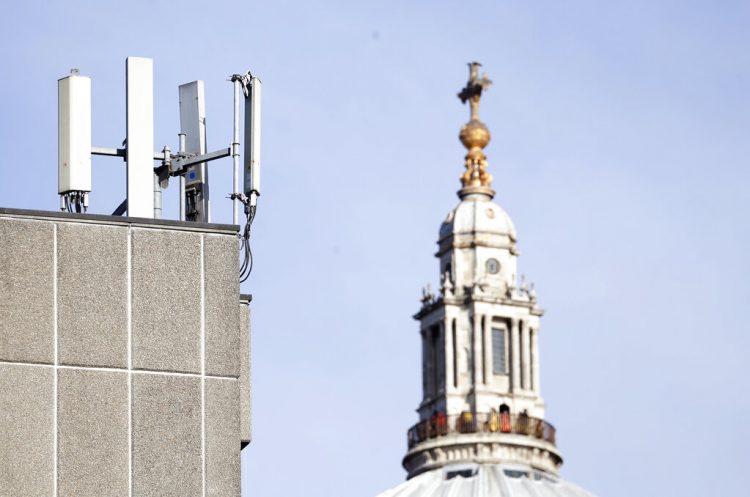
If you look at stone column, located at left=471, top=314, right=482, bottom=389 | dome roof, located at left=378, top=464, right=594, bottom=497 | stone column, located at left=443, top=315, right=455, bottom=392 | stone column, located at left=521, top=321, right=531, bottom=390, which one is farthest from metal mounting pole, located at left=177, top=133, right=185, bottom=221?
stone column, located at left=521, top=321, right=531, bottom=390

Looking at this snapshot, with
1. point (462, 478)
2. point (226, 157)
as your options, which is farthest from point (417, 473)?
point (226, 157)

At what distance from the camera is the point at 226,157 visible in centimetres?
4647

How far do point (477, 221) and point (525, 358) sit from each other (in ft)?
29.8

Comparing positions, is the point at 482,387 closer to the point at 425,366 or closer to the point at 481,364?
the point at 481,364

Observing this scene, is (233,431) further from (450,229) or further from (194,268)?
(450,229)

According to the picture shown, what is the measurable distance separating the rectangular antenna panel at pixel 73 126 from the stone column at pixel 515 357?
458ft

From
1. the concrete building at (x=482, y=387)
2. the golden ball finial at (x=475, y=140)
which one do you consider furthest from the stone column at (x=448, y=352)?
the golden ball finial at (x=475, y=140)

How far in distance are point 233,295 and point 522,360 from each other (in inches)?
5564

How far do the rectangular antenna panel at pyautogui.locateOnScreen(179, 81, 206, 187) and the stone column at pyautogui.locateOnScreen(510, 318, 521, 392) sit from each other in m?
137

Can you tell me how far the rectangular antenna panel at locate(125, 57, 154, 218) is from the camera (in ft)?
151

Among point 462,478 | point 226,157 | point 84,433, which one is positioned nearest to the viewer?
point 84,433

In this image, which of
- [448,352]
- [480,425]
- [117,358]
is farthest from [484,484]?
[117,358]

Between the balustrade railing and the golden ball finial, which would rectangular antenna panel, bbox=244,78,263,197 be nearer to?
the balustrade railing

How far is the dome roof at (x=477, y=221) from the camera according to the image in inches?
7411
